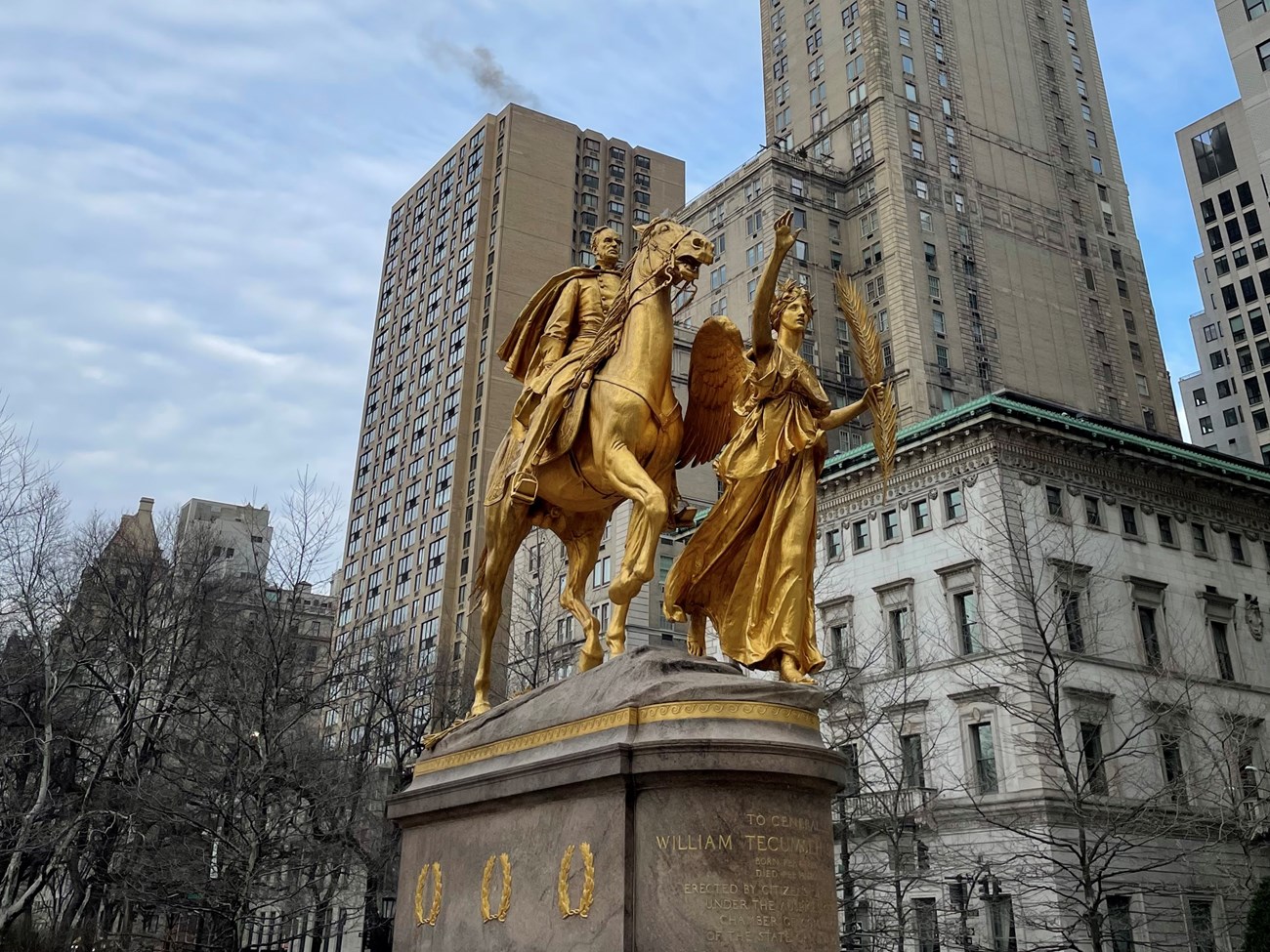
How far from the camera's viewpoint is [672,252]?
10.9 m

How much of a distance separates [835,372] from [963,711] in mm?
37732

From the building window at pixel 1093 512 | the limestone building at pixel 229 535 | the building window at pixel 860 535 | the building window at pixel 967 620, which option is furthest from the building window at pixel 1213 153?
the limestone building at pixel 229 535

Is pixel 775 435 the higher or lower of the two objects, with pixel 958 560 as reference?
lower

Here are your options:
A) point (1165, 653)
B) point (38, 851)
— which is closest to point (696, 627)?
point (38, 851)

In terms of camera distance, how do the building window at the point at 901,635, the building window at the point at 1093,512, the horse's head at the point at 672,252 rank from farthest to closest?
the building window at the point at 1093,512, the building window at the point at 901,635, the horse's head at the point at 672,252

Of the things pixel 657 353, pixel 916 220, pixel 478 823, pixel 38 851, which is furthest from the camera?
pixel 916 220

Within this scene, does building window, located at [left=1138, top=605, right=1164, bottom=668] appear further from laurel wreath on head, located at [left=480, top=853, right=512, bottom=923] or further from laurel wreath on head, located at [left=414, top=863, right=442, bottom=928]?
laurel wreath on head, located at [left=480, top=853, right=512, bottom=923]

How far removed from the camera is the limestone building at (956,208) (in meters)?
74.6

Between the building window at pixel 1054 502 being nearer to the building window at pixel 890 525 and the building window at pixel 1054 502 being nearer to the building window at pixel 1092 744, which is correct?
the building window at pixel 890 525

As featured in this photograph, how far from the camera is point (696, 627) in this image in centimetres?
1104

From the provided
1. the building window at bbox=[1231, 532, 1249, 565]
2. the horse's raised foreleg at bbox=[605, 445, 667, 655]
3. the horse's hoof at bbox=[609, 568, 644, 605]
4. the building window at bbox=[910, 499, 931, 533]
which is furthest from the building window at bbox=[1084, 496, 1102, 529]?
the horse's hoof at bbox=[609, 568, 644, 605]

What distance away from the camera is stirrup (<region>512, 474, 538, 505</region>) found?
429 inches

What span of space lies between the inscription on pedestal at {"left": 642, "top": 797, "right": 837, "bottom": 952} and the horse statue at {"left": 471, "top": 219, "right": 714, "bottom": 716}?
2.26 metres

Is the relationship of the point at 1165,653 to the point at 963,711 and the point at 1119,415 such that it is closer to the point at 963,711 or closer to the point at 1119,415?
the point at 963,711
